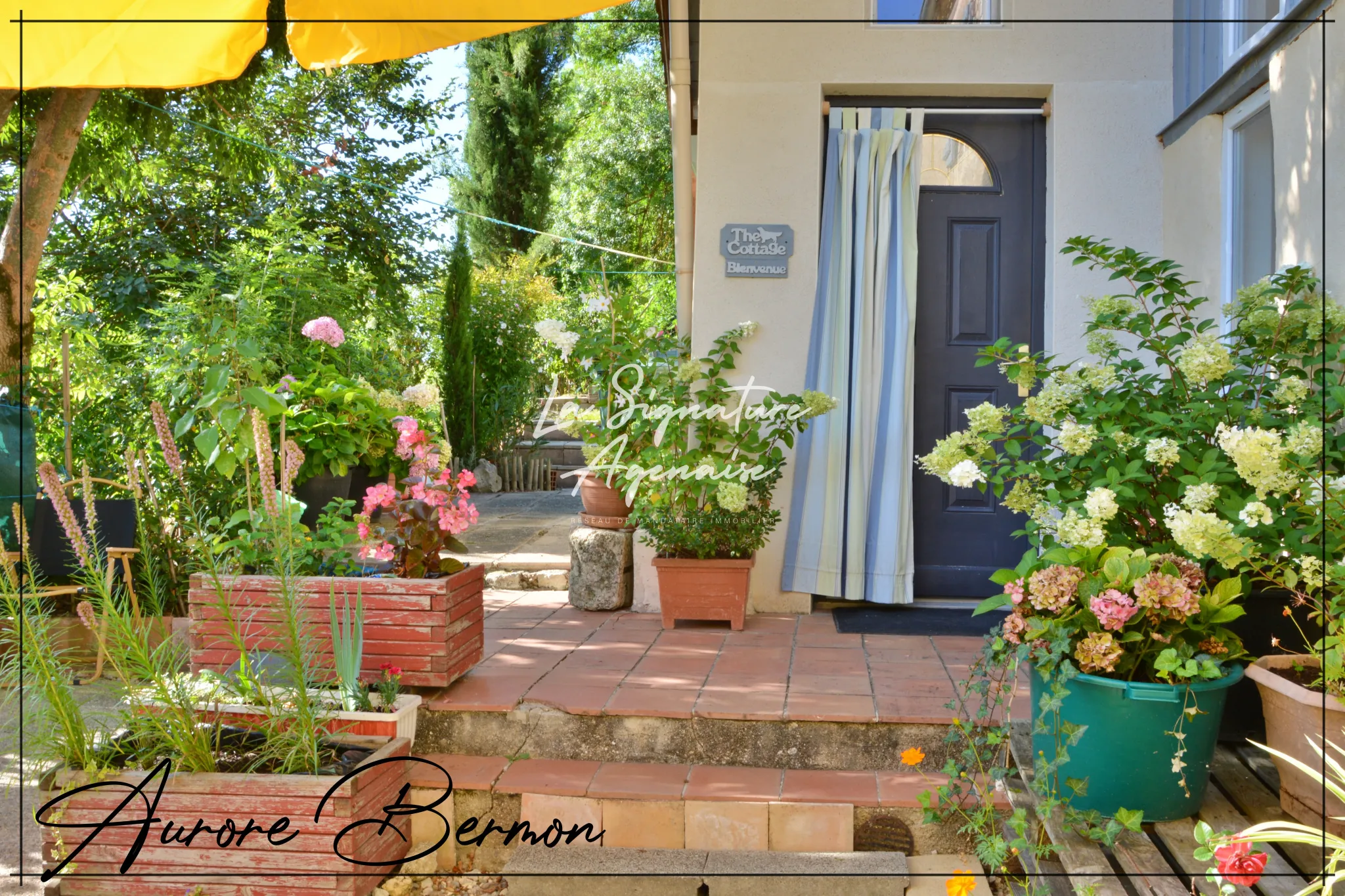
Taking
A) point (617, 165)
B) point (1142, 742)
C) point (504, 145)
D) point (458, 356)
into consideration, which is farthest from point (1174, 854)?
point (617, 165)

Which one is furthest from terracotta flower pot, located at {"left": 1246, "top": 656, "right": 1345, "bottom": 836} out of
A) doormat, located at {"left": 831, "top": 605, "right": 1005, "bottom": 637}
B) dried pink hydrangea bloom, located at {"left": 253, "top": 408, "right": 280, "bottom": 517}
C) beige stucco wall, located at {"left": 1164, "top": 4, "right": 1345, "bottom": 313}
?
dried pink hydrangea bloom, located at {"left": 253, "top": 408, "right": 280, "bottom": 517}

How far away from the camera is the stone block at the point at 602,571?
4859 mm

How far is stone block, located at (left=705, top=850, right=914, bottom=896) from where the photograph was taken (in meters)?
2.45

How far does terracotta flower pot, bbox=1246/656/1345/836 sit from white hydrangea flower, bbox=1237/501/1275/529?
0.36 meters

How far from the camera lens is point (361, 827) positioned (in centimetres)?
249

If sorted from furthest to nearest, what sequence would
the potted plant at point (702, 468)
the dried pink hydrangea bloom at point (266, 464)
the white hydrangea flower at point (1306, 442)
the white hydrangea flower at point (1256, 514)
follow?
the potted plant at point (702, 468)
the dried pink hydrangea bloom at point (266, 464)
the white hydrangea flower at point (1306, 442)
the white hydrangea flower at point (1256, 514)

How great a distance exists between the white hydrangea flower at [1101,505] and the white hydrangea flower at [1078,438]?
1.09 feet

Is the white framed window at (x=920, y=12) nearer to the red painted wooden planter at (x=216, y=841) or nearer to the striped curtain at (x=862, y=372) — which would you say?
the striped curtain at (x=862, y=372)

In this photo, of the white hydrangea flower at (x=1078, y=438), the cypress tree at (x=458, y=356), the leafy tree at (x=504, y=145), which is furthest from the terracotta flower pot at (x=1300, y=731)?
the leafy tree at (x=504, y=145)

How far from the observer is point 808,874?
247 cm

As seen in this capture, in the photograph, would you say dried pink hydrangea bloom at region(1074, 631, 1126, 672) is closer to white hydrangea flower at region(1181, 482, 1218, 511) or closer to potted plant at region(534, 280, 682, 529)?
white hydrangea flower at region(1181, 482, 1218, 511)

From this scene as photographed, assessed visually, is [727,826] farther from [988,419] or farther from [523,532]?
[523,532]

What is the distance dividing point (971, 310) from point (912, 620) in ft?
5.13

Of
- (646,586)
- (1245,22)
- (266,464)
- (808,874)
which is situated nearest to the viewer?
(808,874)
